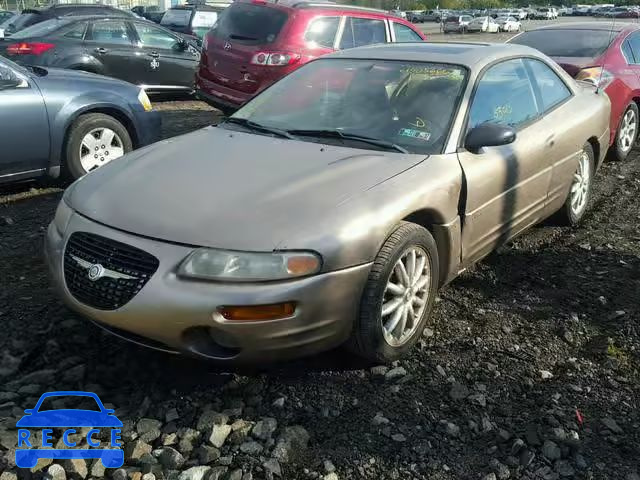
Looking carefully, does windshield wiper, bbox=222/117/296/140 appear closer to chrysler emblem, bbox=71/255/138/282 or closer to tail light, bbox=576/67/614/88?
chrysler emblem, bbox=71/255/138/282

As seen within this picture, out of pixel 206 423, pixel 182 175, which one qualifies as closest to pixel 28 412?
pixel 206 423

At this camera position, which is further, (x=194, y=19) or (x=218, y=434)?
(x=194, y=19)

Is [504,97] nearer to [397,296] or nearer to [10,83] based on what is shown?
[397,296]

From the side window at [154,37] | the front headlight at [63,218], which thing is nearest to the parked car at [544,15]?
the side window at [154,37]

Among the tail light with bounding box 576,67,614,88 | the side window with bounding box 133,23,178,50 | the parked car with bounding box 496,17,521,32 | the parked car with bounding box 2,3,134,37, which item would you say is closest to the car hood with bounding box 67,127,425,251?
the tail light with bounding box 576,67,614,88

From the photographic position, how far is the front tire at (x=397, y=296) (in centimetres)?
295

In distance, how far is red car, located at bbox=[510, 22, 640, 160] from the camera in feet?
23.5

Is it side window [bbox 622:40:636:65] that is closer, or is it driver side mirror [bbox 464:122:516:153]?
driver side mirror [bbox 464:122:516:153]

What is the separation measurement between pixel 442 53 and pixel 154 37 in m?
7.91

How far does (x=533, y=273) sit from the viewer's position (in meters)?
4.34

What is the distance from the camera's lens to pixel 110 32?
33.8 ft

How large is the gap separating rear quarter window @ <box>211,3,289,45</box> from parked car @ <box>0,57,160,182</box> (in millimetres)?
2332

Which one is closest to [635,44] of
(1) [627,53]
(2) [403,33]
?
(1) [627,53]

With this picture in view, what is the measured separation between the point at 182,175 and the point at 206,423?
Answer: 126 centimetres
